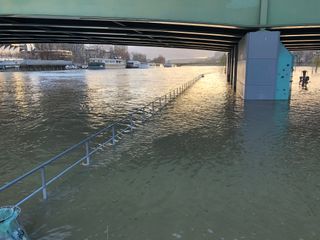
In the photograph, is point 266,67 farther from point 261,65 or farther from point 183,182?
point 183,182

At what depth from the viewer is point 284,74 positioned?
69.3ft

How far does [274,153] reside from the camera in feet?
30.0

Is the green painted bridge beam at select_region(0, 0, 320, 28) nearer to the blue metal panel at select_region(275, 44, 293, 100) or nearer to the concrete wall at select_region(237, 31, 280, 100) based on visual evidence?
the concrete wall at select_region(237, 31, 280, 100)

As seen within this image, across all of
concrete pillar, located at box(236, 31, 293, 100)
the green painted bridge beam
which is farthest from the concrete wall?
the green painted bridge beam

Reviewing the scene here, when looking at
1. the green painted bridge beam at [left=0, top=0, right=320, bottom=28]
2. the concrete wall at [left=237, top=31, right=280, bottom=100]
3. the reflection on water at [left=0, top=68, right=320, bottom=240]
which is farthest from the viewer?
the concrete wall at [left=237, top=31, right=280, bottom=100]

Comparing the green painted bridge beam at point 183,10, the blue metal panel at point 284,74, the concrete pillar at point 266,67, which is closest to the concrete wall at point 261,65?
the concrete pillar at point 266,67

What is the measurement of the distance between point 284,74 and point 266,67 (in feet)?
5.39

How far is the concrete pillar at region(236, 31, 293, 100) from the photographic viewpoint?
19922mm

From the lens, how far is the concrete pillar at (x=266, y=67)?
19922 millimetres

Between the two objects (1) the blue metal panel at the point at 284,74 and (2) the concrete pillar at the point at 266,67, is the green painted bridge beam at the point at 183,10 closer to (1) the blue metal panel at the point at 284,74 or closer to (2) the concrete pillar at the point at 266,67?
(2) the concrete pillar at the point at 266,67

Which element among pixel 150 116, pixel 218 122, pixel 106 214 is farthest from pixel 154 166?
pixel 150 116

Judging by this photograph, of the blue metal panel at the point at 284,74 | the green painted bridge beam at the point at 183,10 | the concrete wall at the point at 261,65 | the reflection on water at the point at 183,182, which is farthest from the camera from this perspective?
the blue metal panel at the point at 284,74

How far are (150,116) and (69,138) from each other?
5098mm

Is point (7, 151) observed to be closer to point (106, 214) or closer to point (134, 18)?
point (106, 214)
